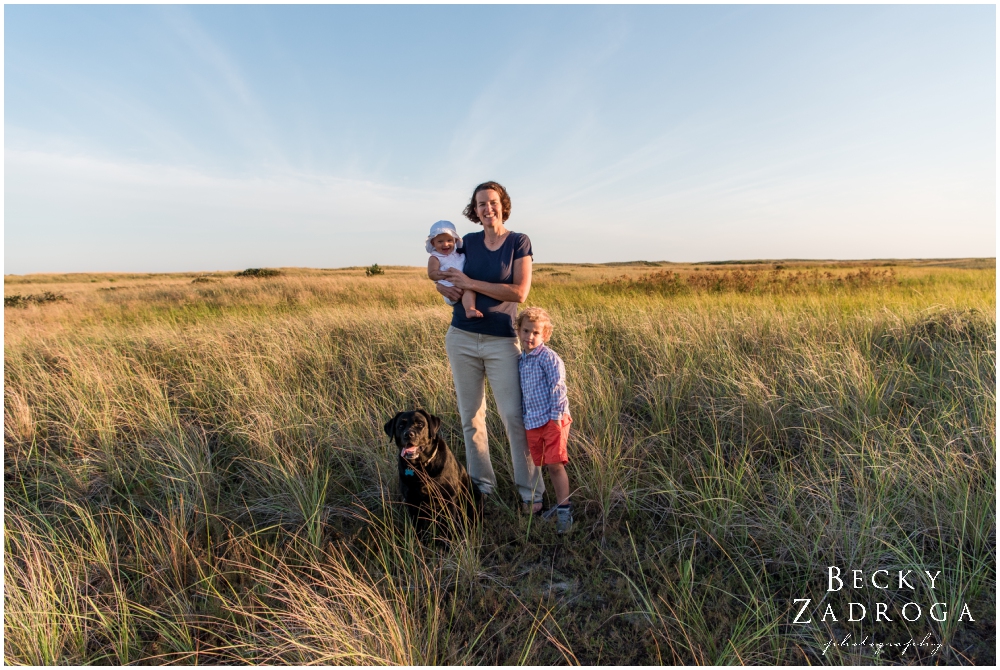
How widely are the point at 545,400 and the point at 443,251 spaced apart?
1.33 m

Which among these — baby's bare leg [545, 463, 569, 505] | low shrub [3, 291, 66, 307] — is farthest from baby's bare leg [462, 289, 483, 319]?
low shrub [3, 291, 66, 307]

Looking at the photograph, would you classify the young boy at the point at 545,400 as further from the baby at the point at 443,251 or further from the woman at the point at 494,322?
the baby at the point at 443,251

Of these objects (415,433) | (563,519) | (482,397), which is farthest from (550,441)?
(415,433)

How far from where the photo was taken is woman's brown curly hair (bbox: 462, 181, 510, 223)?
318 cm

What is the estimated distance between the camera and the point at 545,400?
3.10 meters

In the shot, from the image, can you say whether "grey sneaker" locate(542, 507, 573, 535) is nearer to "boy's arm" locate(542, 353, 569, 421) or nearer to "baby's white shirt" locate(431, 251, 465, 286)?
"boy's arm" locate(542, 353, 569, 421)

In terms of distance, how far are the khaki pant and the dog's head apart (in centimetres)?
49

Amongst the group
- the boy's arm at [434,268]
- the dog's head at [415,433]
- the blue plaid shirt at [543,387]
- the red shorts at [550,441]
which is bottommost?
the red shorts at [550,441]

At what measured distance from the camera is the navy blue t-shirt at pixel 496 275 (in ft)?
10.5

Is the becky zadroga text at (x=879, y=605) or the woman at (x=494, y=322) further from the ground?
the woman at (x=494, y=322)

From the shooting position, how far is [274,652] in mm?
2229

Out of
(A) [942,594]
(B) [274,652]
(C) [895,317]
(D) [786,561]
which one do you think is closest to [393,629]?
(B) [274,652]

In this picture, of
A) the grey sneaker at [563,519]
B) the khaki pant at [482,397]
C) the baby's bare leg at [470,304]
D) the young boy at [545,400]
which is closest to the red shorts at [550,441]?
the young boy at [545,400]

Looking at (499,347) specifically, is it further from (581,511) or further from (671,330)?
(671,330)
